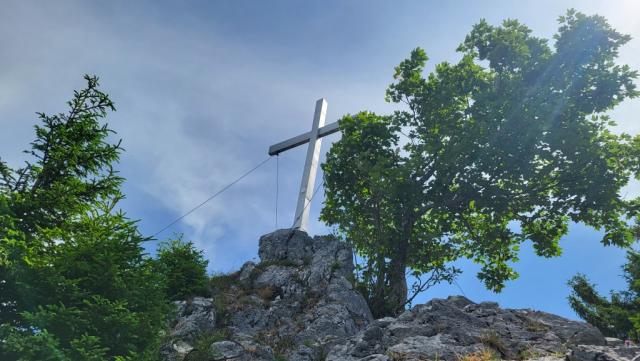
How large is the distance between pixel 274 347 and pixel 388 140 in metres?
11.2

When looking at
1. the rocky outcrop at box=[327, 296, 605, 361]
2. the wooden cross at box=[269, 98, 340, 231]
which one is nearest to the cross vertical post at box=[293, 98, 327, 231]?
the wooden cross at box=[269, 98, 340, 231]

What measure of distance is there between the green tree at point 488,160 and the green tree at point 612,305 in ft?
13.8

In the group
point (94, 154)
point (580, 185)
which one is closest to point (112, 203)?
point (94, 154)

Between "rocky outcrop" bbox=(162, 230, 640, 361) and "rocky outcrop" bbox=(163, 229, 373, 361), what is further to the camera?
"rocky outcrop" bbox=(163, 229, 373, 361)

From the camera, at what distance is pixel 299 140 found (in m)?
28.0

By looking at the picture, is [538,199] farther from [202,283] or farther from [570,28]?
[202,283]

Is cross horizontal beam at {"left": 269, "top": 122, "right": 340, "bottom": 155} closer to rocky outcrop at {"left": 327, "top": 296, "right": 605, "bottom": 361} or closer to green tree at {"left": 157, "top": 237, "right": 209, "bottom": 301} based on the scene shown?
green tree at {"left": 157, "top": 237, "right": 209, "bottom": 301}

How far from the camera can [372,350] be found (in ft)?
47.1

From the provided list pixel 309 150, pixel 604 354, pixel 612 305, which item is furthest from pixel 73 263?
pixel 612 305

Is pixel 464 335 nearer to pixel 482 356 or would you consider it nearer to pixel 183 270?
pixel 482 356

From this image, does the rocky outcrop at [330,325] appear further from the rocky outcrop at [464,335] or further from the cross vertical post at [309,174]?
the cross vertical post at [309,174]

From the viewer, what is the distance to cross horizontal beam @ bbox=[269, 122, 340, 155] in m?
27.0

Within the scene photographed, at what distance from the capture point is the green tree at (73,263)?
1138 centimetres

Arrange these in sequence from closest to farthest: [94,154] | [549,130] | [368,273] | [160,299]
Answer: [160,299]
[94,154]
[549,130]
[368,273]
